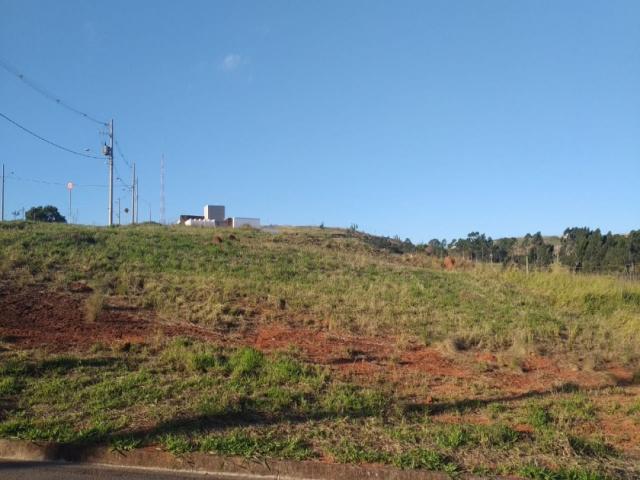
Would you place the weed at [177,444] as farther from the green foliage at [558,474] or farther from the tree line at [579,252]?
the tree line at [579,252]

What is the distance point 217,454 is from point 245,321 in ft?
23.0

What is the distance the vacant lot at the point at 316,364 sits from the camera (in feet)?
21.0

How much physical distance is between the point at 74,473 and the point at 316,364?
4.37 m

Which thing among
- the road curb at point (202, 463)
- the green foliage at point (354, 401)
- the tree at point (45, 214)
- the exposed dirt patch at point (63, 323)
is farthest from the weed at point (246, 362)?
the tree at point (45, 214)

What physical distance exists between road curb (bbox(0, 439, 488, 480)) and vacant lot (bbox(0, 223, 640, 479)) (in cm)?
16

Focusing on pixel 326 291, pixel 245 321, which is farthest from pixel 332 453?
pixel 326 291

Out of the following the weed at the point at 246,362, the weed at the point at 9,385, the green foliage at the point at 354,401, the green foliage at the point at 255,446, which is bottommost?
the green foliage at the point at 255,446

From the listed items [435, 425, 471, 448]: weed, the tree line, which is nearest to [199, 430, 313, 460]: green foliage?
[435, 425, 471, 448]: weed

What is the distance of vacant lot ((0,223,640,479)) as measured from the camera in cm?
639

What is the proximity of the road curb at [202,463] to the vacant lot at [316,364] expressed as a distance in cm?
16

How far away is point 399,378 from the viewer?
29.9 ft

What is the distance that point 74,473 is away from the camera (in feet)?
19.2

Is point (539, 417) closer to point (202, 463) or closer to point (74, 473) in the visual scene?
point (202, 463)

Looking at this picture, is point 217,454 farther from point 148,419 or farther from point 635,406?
point 635,406
